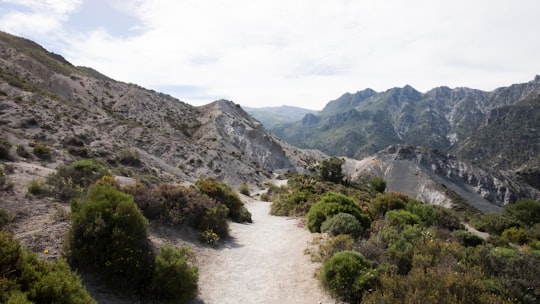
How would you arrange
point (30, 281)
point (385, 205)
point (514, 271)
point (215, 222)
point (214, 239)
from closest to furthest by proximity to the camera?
point (30, 281)
point (514, 271)
point (214, 239)
point (215, 222)
point (385, 205)

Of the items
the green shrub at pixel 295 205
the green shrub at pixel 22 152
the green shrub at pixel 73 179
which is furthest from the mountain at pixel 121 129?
the green shrub at pixel 295 205

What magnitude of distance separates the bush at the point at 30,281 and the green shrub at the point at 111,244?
1.70 metres

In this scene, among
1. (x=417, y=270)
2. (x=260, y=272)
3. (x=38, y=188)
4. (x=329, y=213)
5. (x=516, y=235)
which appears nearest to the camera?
(x=417, y=270)

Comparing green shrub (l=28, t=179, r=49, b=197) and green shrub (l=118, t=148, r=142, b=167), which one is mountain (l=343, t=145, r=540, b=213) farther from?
green shrub (l=28, t=179, r=49, b=197)

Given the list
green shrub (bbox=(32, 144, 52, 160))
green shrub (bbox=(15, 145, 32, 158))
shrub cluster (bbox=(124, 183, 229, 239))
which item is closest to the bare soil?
shrub cluster (bbox=(124, 183, 229, 239))

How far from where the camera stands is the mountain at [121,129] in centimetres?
2656

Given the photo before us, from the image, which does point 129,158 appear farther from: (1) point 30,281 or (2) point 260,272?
(1) point 30,281

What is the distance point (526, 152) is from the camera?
166 m

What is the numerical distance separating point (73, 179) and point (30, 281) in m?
9.70

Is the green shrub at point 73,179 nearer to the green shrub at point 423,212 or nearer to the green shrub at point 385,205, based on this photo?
the green shrub at point 385,205

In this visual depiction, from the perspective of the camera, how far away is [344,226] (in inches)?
469

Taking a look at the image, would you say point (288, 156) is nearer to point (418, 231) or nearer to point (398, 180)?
point (398, 180)

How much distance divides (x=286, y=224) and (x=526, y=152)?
650 feet

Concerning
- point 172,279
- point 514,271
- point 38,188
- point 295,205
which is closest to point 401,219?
point 514,271
